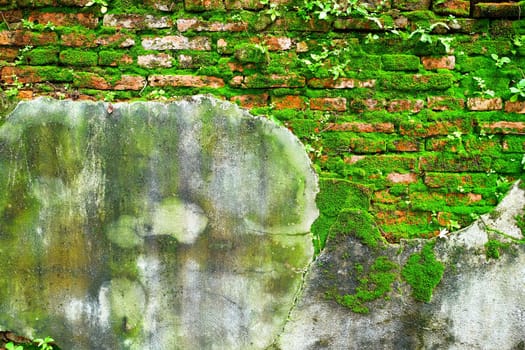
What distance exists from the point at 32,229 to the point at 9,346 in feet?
2.05

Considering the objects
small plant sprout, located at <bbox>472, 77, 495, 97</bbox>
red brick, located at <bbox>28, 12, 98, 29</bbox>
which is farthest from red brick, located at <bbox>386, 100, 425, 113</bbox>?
red brick, located at <bbox>28, 12, 98, 29</bbox>

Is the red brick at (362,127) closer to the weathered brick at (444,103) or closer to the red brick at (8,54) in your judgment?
the weathered brick at (444,103)

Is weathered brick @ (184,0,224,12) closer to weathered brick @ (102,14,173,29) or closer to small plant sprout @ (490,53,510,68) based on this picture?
weathered brick @ (102,14,173,29)

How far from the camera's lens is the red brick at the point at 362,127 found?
2146 millimetres

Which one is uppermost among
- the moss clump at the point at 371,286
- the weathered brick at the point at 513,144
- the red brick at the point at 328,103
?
the red brick at the point at 328,103

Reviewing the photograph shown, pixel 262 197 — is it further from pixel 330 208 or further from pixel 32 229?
pixel 32 229

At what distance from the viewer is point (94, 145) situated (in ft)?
6.89

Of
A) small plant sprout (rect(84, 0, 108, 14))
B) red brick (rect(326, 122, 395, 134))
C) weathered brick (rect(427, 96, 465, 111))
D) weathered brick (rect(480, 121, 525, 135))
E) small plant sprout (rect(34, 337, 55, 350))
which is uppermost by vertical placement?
small plant sprout (rect(84, 0, 108, 14))

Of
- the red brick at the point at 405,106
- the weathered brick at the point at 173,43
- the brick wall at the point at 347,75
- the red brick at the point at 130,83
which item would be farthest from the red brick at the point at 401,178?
the red brick at the point at 130,83

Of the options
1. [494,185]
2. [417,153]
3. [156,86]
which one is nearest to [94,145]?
[156,86]

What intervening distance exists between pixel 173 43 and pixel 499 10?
1.64 m

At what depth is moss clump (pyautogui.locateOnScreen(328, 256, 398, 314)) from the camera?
215 cm

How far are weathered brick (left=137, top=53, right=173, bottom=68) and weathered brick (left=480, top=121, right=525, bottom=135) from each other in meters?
1.63

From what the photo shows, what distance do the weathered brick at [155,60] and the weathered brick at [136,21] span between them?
0.47ft
